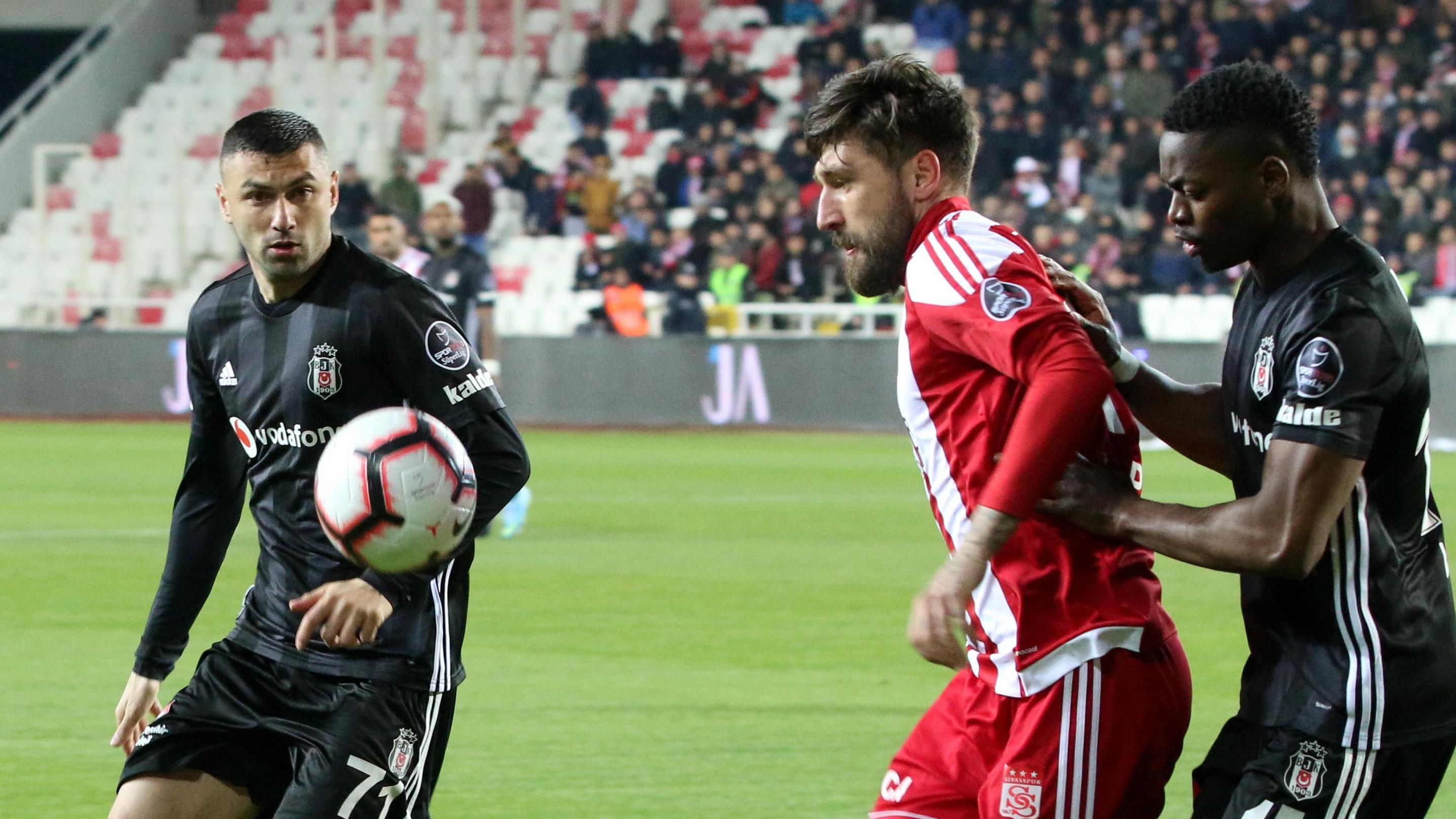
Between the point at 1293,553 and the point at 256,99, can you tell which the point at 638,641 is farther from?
the point at 256,99

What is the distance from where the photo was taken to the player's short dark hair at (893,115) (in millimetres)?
3602

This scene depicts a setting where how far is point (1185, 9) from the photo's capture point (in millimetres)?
26359

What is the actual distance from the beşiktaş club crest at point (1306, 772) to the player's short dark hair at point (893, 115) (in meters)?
1.18

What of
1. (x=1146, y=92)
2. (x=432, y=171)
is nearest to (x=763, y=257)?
(x=1146, y=92)

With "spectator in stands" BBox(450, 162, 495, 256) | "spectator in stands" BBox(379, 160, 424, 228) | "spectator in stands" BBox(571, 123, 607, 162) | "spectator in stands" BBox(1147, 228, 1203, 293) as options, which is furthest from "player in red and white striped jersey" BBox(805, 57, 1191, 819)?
"spectator in stands" BBox(571, 123, 607, 162)

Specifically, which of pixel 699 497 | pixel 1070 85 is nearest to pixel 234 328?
pixel 699 497

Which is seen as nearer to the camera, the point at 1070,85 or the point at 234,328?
the point at 234,328

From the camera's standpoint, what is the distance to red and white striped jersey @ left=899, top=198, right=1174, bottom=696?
3.38m

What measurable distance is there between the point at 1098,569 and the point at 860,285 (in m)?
0.66

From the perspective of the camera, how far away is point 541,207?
2673cm

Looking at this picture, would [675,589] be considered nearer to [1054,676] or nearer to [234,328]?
[234,328]

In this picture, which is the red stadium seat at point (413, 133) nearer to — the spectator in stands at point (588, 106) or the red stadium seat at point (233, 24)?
the spectator in stands at point (588, 106)

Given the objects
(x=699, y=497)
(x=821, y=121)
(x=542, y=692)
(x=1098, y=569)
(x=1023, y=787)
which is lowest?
(x=699, y=497)

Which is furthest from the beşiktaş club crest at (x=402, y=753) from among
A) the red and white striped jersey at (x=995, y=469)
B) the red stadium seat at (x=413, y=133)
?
the red stadium seat at (x=413, y=133)
